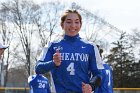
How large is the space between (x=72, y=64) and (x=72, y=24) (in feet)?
1.42

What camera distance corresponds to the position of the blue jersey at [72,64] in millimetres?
4809

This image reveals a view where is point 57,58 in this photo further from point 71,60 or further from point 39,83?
point 39,83

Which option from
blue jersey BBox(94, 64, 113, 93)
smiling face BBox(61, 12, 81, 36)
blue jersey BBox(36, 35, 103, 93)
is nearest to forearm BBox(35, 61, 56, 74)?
blue jersey BBox(36, 35, 103, 93)

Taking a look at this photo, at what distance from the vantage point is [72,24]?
489 centimetres

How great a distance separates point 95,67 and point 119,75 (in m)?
44.9

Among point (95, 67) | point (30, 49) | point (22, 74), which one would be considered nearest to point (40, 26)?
point (30, 49)

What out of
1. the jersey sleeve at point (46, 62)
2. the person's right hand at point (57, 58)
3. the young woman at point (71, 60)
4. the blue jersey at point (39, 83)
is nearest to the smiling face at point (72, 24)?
the young woman at point (71, 60)

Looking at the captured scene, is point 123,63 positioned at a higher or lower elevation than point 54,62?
lower

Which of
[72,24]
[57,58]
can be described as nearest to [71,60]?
[57,58]

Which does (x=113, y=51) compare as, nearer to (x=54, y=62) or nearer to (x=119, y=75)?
(x=119, y=75)

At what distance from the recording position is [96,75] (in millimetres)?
4910

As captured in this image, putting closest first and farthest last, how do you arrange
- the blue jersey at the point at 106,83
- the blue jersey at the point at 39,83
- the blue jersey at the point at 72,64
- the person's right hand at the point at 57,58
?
the person's right hand at the point at 57,58, the blue jersey at the point at 72,64, the blue jersey at the point at 106,83, the blue jersey at the point at 39,83

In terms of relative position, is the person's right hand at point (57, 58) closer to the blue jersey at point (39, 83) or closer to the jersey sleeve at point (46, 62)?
the jersey sleeve at point (46, 62)

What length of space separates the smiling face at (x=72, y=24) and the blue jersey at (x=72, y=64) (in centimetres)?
6
